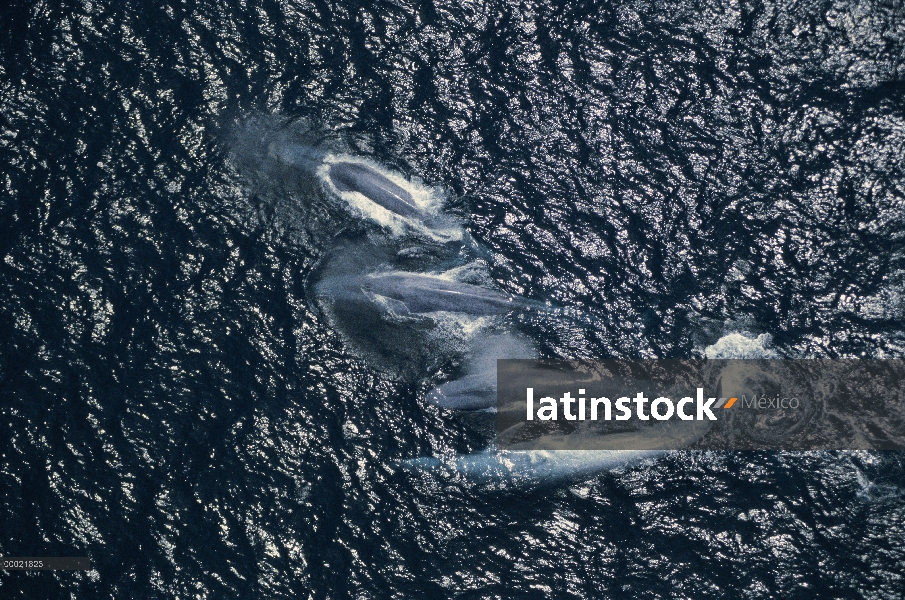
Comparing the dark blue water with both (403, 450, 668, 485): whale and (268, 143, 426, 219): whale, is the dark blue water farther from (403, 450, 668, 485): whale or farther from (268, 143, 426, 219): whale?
(268, 143, 426, 219): whale

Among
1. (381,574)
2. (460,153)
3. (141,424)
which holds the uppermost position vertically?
(460,153)

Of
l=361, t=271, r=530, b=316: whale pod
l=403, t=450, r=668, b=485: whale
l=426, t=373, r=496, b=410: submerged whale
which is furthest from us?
l=361, t=271, r=530, b=316: whale pod

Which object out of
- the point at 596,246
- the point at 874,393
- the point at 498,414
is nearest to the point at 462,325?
the point at 498,414

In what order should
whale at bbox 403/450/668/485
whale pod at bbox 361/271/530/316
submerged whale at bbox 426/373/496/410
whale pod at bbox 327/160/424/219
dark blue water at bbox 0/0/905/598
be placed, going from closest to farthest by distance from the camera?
dark blue water at bbox 0/0/905/598 → whale at bbox 403/450/668/485 → submerged whale at bbox 426/373/496/410 → whale pod at bbox 361/271/530/316 → whale pod at bbox 327/160/424/219

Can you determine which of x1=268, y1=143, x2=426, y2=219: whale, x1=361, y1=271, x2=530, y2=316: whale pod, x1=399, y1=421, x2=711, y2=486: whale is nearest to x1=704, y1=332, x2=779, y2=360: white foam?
x1=399, y1=421, x2=711, y2=486: whale

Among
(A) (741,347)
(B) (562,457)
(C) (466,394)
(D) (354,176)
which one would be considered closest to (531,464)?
(B) (562,457)

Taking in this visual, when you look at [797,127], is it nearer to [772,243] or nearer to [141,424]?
[772,243]
